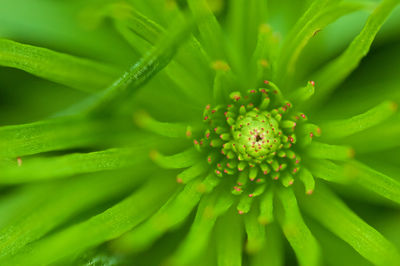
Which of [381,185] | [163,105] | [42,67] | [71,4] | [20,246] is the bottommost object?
[381,185]

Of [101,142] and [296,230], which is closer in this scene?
[296,230]

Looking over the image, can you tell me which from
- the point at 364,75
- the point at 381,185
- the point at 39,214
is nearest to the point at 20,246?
the point at 39,214

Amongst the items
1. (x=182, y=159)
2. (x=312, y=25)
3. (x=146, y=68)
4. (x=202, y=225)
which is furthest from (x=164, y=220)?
(x=312, y=25)

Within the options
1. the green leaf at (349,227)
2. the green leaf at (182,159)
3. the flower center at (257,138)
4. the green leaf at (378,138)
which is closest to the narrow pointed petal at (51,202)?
the green leaf at (182,159)

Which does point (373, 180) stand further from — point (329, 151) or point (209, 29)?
point (209, 29)

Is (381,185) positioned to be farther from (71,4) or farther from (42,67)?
(71,4)

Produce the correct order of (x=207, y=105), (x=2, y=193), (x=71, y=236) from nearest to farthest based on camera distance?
(x=71, y=236) < (x=207, y=105) < (x=2, y=193)
